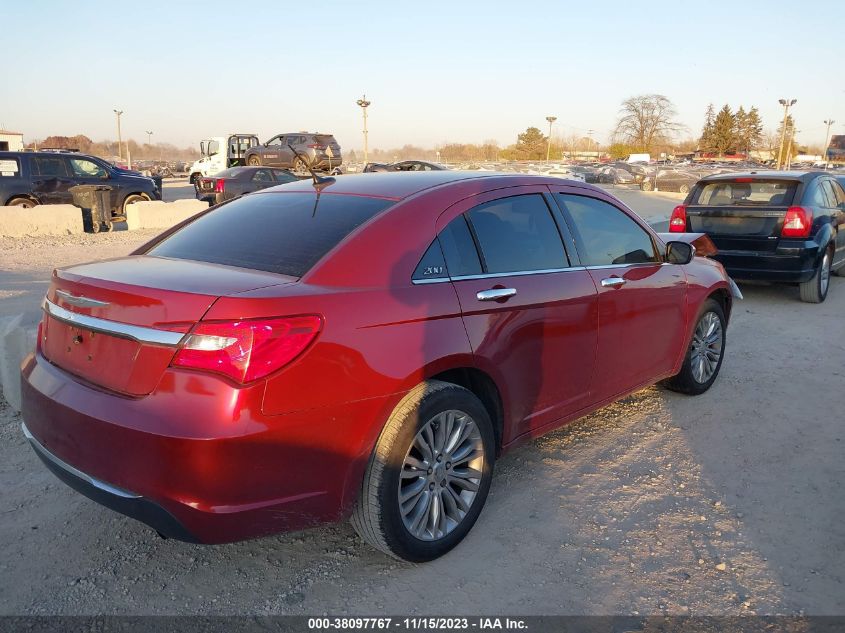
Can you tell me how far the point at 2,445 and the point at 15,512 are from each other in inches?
34.9

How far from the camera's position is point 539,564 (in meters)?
3.06

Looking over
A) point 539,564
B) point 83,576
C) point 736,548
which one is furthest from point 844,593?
point 83,576

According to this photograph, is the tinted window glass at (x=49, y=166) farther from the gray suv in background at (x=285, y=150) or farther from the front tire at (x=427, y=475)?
the front tire at (x=427, y=475)

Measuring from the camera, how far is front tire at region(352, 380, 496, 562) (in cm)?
281

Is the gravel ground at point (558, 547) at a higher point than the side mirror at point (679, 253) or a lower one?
lower

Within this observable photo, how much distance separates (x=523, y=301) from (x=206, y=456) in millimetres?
1701

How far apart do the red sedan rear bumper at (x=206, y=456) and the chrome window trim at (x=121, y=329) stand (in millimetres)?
124

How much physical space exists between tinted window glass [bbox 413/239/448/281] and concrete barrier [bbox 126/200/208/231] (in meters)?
13.3

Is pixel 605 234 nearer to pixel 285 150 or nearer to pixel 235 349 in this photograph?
pixel 235 349

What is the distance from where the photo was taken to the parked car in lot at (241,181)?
19.4 meters

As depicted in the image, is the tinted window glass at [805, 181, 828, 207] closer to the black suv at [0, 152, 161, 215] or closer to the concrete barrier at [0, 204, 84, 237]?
the concrete barrier at [0, 204, 84, 237]

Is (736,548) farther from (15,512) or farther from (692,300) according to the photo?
(15,512)

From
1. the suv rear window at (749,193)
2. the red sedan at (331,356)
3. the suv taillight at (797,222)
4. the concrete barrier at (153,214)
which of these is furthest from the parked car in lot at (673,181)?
the red sedan at (331,356)

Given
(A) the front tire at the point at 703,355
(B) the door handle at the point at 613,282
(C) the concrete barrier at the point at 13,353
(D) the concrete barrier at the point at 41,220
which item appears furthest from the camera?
(D) the concrete barrier at the point at 41,220
